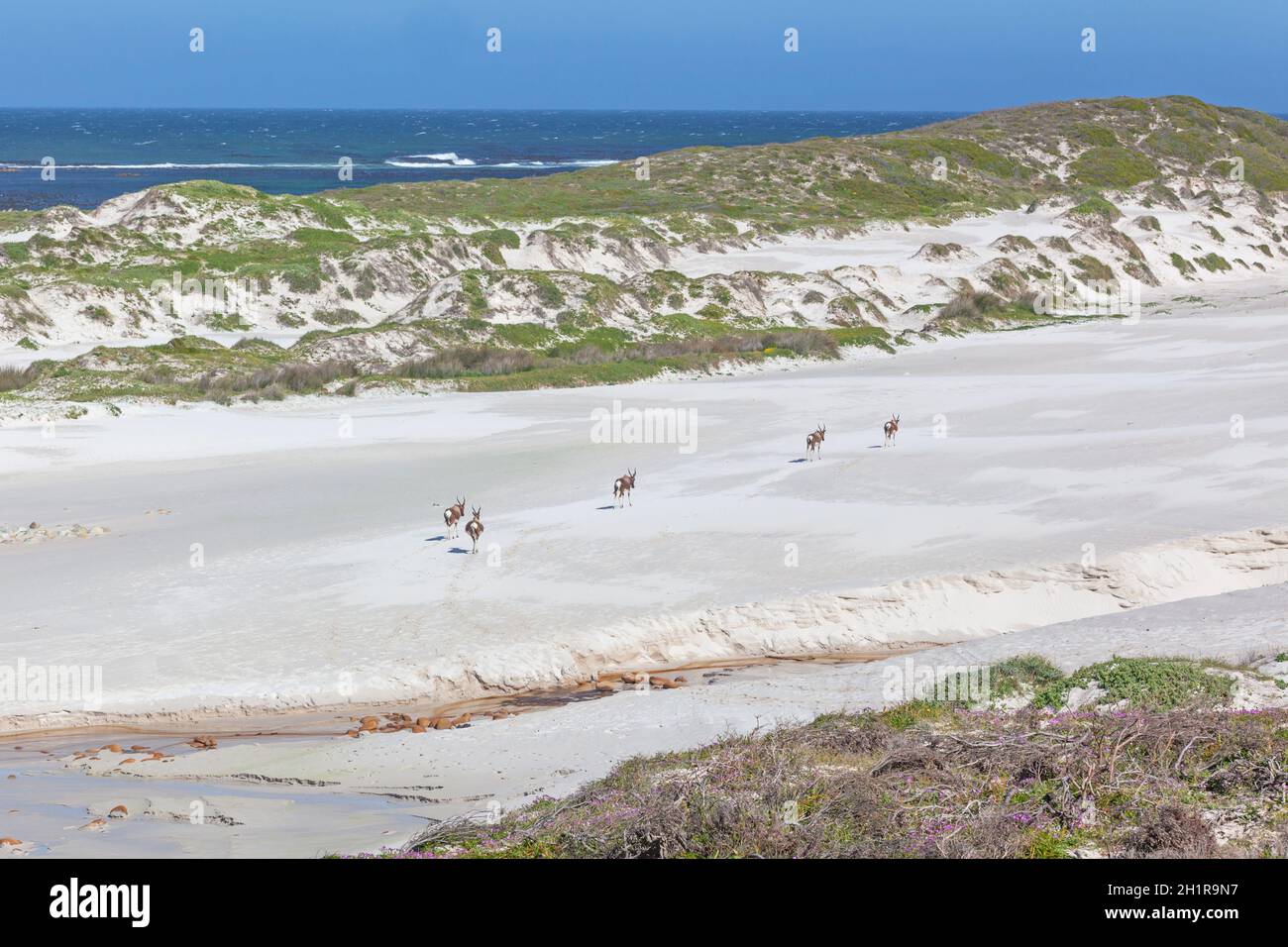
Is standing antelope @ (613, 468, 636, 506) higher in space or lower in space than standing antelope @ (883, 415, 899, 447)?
lower

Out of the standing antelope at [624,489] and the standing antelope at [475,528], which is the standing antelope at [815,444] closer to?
the standing antelope at [624,489]

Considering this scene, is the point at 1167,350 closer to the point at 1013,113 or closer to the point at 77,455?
the point at 77,455

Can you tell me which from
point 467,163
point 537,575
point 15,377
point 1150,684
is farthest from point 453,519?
point 467,163

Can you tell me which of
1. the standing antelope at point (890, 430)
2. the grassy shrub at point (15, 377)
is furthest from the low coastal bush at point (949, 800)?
the grassy shrub at point (15, 377)

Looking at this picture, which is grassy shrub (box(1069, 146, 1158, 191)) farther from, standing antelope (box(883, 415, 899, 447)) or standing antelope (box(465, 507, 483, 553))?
standing antelope (box(465, 507, 483, 553))

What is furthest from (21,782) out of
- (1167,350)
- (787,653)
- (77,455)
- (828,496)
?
(1167,350)

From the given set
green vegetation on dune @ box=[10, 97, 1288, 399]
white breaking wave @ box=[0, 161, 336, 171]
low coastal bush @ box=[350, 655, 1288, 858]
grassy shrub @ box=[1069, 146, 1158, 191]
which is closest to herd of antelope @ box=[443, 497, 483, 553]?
low coastal bush @ box=[350, 655, 1288, 858]

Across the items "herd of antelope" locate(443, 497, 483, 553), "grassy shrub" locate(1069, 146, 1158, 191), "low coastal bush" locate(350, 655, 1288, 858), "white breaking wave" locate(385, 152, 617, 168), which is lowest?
"low coastal bush" locate(350, 655, 1288, 858)

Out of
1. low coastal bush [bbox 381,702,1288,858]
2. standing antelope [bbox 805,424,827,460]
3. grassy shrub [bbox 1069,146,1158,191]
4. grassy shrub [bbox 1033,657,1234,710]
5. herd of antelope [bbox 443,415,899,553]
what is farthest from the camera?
grassy shrub [bbox 1069,146,1158,191]

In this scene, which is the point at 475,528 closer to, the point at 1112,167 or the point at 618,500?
the point at 618,500
